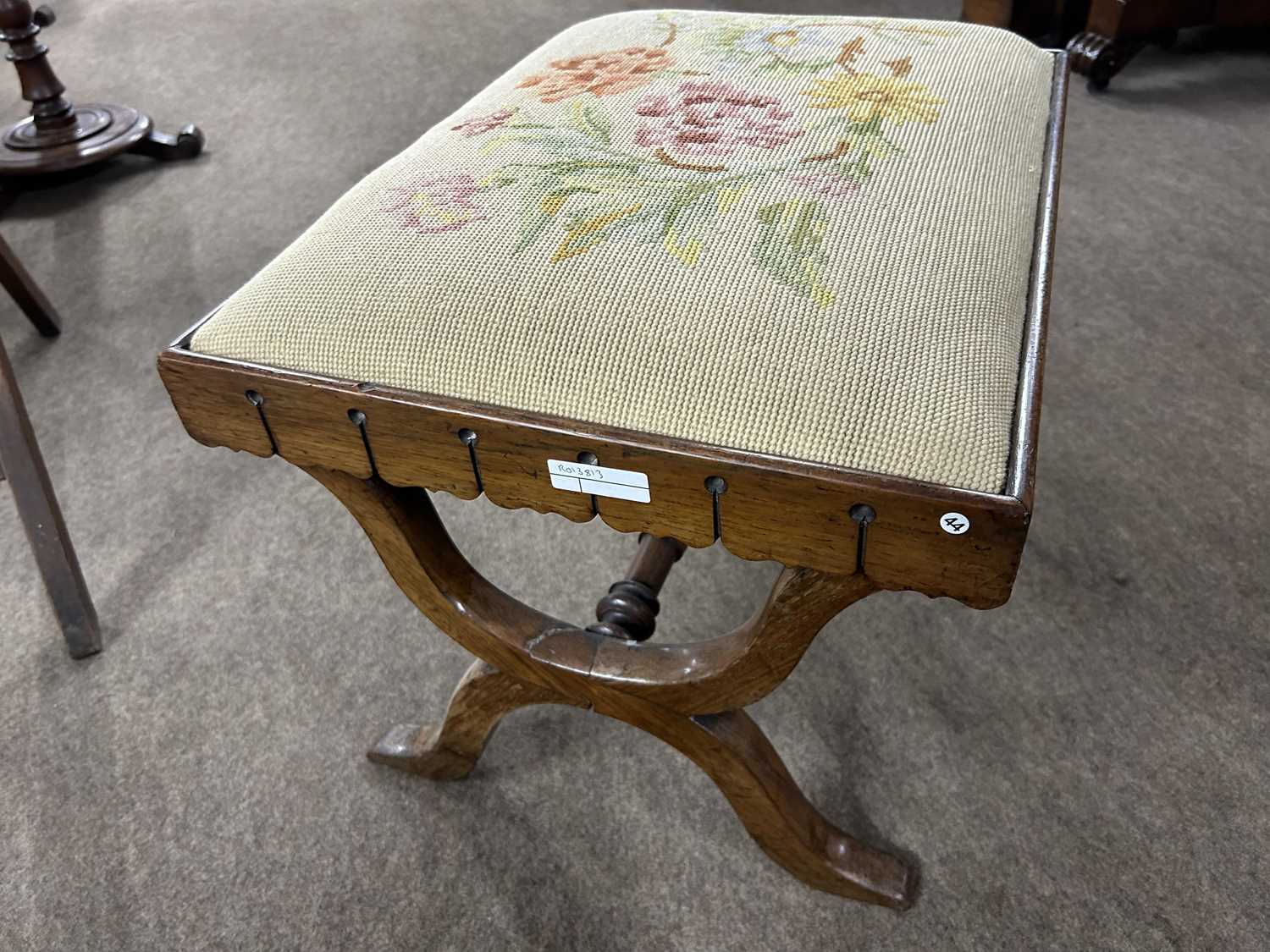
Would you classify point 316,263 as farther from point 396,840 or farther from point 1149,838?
point 1149,838

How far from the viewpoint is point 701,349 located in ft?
1.72

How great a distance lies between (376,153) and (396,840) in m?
1.32

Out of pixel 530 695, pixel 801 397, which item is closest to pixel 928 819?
pixel 530 695

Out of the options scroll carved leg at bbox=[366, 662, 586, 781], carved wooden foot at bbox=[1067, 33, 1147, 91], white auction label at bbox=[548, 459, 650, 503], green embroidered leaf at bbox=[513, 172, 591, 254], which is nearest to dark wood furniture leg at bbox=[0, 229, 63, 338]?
scroll carved leg at bbox=[366, 662, 586, 781]

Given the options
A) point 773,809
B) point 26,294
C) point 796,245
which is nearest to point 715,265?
point 796,245

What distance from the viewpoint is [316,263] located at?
0.62 meters

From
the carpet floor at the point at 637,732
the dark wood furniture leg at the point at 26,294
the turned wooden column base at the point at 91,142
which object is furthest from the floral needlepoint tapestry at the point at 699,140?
the turned wooden column base at the point at 91,142

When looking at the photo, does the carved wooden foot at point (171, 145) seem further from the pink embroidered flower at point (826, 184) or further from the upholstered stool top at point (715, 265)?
the pink embroidered flower at point (826, 184)

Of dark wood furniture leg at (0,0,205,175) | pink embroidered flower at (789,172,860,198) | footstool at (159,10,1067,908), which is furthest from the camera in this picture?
dark wood furniture leg at (0,0,205,175)

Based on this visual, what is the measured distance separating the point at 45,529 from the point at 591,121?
0.68 m

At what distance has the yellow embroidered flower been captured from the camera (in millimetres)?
695

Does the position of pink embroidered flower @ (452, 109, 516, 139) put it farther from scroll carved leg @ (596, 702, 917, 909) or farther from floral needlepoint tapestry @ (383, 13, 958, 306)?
scroll carved leg @ (596, 702, 917, 909)

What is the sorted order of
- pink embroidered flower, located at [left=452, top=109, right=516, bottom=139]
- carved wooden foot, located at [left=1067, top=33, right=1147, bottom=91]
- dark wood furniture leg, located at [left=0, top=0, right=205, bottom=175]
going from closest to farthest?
pink embroidered flower, located at [left=452, top=109, right=516, bottom=139] < dark wood furniture leg, located at [left=0, top=0, right=205, bottom=175] < carved wooden foot, located at [left=1067, top=33, right=1147, bottom=91]

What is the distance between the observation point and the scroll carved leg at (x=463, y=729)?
2.61ft
